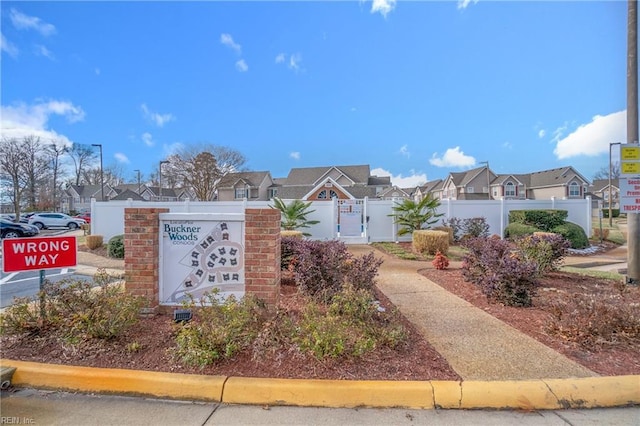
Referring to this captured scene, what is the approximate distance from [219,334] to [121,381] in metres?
0.89

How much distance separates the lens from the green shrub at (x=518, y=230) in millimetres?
13438

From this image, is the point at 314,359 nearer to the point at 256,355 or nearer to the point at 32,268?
the point at 256,355

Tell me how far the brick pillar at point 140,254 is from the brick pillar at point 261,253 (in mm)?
1240

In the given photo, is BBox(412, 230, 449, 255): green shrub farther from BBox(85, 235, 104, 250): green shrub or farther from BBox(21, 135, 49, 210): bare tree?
BBox(21, 135, 49, 210): bare tree

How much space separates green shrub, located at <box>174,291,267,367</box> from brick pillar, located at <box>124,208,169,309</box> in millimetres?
877

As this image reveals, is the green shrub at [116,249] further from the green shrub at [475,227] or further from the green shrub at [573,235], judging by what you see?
the green shrub at [573,235]

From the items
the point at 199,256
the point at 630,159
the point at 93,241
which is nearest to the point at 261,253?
the point at 199,256

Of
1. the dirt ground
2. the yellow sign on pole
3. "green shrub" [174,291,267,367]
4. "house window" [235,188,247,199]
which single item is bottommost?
the dirt ground

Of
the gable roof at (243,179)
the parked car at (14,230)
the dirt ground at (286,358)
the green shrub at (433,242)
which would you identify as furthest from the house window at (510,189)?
the parked car at (14,230)

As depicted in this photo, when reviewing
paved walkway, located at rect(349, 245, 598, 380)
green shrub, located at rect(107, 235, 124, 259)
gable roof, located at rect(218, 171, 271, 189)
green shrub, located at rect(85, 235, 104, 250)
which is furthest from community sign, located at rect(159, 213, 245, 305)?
gable roof, located at rect(218, 171, 271, 189)

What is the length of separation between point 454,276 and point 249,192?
4280 centimetres

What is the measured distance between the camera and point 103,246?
14180mm

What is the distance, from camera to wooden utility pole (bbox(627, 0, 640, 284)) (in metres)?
6.71

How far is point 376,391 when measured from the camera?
279 centimetres
